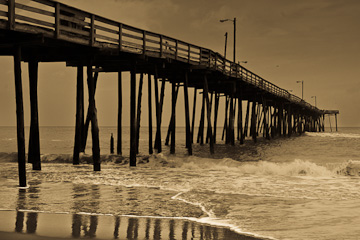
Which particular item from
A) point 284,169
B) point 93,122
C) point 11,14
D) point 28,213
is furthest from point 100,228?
point 284,169

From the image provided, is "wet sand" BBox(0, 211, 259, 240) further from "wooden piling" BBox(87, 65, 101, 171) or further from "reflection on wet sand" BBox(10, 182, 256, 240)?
"wooden piling" BBox(87, 65, 101, 171)

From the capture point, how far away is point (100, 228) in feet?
23.5

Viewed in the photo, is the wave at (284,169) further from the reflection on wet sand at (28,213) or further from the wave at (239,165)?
the reflection on wet sand at (28,213)

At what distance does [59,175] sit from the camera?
14.7m

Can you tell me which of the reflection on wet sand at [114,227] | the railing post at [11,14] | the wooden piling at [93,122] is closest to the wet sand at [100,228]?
the reflection on wet sand at [114,227]

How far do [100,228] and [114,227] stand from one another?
0.77 ft

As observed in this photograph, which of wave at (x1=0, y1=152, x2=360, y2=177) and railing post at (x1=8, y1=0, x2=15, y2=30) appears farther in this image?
wave at (x1=0, y1=152, x2=360, y2=177)

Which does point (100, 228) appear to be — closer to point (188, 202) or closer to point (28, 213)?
point (28, 213)

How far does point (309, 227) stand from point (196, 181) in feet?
21.1

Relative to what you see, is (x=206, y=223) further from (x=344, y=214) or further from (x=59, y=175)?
(x=59, y=175)

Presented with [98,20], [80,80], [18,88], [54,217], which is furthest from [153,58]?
[54,217]

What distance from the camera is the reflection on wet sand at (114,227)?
266 inches

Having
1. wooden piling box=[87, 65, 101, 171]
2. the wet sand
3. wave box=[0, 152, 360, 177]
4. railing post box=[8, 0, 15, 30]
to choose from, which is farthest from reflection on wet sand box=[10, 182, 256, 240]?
wave box=[0, 152, 360, 177]

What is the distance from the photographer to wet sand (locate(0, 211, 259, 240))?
6695 millimetres
